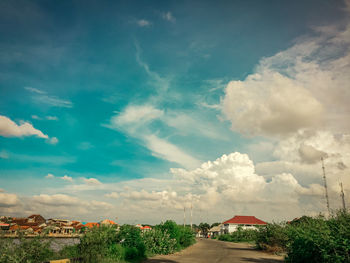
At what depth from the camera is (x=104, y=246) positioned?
43.2ft

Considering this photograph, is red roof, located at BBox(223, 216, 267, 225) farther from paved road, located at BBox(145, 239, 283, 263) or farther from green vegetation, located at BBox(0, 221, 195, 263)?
green vegetation, located at BBox(0, 221, 195, 263)

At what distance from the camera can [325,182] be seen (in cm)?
3434

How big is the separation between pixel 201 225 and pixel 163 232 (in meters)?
112

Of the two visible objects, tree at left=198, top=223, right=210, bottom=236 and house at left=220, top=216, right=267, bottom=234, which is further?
tree at left=198, top=223, right=210, bottom=236

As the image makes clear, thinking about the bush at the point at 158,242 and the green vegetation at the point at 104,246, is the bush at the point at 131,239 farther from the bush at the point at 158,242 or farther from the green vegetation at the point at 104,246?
the bush at the point at 158,242

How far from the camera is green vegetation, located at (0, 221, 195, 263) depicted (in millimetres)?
9534

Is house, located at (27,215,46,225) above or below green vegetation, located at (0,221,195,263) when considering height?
below

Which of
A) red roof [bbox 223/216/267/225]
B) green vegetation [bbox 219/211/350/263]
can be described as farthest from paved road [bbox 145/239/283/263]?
red roof [bbox 223/216/267/225]

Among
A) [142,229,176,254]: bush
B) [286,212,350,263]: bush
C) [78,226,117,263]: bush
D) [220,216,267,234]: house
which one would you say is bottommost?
[220,216,267,234]: house

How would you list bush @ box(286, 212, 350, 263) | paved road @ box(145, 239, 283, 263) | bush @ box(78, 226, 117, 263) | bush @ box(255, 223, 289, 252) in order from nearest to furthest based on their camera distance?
bush @ box(286, 212, 350, 263) < bush @ box(78, 226, 117, 263) < paved road @ box(145, 239, 283, 263) < bush @ box(255, 223, 289, 252)

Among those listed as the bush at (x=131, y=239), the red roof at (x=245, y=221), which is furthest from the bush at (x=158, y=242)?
the red roof at (x=245, y=221)

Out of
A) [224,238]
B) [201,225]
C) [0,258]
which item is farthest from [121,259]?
[201,225]

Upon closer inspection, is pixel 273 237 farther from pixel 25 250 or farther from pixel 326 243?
pixel 25 250

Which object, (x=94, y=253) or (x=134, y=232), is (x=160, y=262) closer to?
(x=134, y=232)
